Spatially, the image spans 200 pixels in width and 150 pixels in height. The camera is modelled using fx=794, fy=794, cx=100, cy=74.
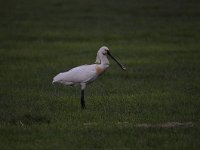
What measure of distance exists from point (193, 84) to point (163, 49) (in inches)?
324

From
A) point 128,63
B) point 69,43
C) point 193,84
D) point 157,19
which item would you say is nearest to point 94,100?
point 193,84

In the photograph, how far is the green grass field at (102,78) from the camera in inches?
456

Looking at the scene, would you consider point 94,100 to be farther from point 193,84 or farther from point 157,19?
point 157,19

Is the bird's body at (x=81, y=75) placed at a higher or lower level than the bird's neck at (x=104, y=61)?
lower

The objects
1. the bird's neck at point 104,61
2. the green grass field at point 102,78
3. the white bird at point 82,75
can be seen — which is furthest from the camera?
the bird's neck at point 104,61

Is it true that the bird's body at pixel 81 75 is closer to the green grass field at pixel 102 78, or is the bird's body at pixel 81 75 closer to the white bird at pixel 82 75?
the white bird at pixel 82 75

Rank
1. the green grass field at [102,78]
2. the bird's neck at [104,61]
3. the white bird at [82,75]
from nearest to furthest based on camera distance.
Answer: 1. the green grass field at [102,78]
2. the white bird at [82,75]
3. the bird's neck at [104,61]

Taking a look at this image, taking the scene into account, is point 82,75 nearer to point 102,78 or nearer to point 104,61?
point 104,61

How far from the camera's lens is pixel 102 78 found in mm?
19625

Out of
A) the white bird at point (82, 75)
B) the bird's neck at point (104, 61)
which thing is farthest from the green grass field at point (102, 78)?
the bird's neck at point (104, 61)

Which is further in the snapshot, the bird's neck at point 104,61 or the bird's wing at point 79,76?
the bird's neck at point 104,61

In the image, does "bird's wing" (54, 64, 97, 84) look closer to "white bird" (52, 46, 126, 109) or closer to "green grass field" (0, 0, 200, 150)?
"white bird" (52, 46, 126, 109)

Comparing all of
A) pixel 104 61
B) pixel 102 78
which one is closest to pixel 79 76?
pixel 104 61

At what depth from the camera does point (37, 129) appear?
39.7 ft
